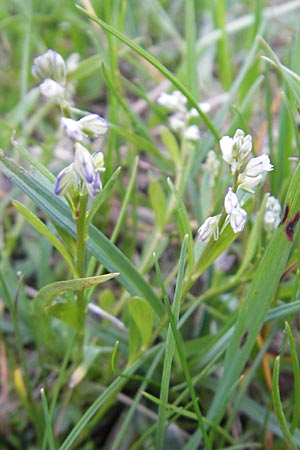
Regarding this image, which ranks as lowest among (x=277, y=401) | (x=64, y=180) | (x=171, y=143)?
(x=277, y=401)

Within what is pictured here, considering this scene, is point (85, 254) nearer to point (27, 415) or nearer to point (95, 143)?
point (27, 415)

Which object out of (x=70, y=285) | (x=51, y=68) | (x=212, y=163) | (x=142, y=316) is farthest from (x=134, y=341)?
(x=51, y=68)

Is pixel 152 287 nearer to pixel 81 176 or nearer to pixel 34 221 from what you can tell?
pixel 34 221

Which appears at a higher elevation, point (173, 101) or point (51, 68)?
point (51, 68)

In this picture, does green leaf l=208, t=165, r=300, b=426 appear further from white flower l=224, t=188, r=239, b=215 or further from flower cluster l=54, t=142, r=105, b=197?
flower cluster l=54, t=142, r=105, b=197

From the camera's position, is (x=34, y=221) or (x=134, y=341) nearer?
(x=34, y=221)

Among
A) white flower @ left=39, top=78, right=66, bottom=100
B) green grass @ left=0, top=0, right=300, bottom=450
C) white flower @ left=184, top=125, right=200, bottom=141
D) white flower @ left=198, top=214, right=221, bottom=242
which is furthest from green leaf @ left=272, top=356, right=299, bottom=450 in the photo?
white flower @ left=184, top=125, right=200, bottom=141
